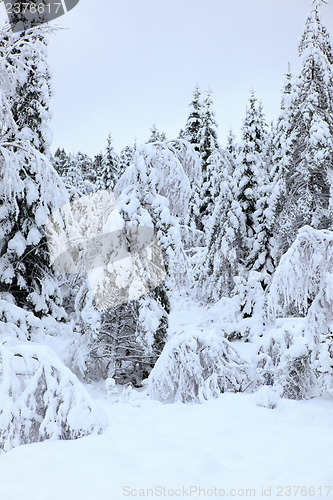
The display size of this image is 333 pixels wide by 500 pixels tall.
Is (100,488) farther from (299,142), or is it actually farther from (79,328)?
(299,142)

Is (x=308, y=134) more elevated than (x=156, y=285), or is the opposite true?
(x=308, y=134)

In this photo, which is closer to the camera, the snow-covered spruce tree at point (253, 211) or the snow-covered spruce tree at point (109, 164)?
the snow-covered spruce tree at point (253, 211)

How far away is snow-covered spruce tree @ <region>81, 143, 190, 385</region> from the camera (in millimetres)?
8391

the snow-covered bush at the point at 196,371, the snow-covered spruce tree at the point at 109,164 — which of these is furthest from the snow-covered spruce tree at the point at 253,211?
the snow-covered spruce tree at the point at 109,164

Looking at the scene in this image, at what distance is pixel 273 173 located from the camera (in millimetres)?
14828

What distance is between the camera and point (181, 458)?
12.4 feet

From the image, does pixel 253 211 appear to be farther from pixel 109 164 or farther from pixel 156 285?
pixel 109 164

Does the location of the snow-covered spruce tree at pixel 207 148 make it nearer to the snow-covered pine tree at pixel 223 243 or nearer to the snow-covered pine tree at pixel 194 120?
the snow-covered pine tree at pixel 194 120

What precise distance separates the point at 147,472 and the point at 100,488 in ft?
1.63

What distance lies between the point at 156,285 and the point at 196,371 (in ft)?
8.39

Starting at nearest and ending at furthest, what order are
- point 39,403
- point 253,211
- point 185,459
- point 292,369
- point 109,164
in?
point 185,459, point 39,403, point 292,369, point 253,211, point 109,164

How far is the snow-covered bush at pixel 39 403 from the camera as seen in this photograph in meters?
4.18

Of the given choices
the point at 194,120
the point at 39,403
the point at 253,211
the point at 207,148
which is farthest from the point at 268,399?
the point at 194,120

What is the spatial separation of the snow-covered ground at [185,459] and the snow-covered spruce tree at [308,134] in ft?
30.2
